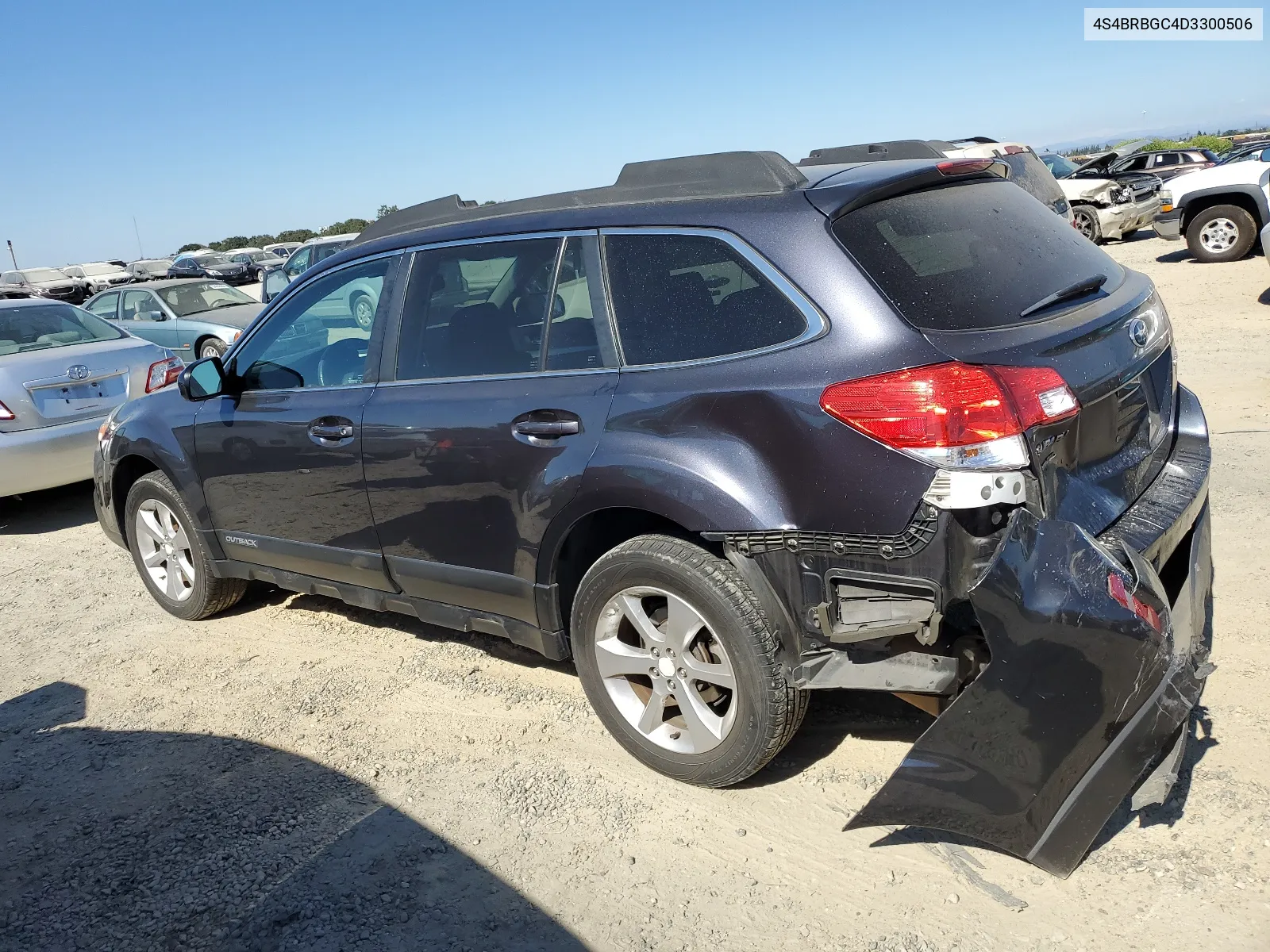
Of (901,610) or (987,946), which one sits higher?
(901,610)

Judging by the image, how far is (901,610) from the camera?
2.74 meters

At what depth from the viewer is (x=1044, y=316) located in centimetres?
288

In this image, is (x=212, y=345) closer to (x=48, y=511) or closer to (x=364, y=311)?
(x=48, y=511)

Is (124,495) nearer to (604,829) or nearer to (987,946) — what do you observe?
(604,829)

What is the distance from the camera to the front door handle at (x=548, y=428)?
3.27 metres

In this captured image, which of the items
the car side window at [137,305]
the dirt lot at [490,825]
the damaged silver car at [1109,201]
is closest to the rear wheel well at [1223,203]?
the damaged silver car at [1109,201]

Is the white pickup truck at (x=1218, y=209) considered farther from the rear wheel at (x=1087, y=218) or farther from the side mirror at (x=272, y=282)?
the side mirror at (x=272, y=282)

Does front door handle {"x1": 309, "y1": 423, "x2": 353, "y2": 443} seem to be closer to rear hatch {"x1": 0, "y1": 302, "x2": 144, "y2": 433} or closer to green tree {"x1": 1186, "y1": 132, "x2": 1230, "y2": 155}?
rear hatch {"x1": 0, "y1": 302, "x2": 144, "y2": 433}

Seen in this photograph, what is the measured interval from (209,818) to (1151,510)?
317 cm

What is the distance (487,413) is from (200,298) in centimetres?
1242

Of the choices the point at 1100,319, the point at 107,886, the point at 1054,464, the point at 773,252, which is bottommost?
the point at 107,886

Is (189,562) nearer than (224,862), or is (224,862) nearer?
(224,862)

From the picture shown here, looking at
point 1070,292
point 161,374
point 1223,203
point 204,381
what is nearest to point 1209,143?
point 1223,203

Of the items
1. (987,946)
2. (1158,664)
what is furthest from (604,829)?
(1158,664)
